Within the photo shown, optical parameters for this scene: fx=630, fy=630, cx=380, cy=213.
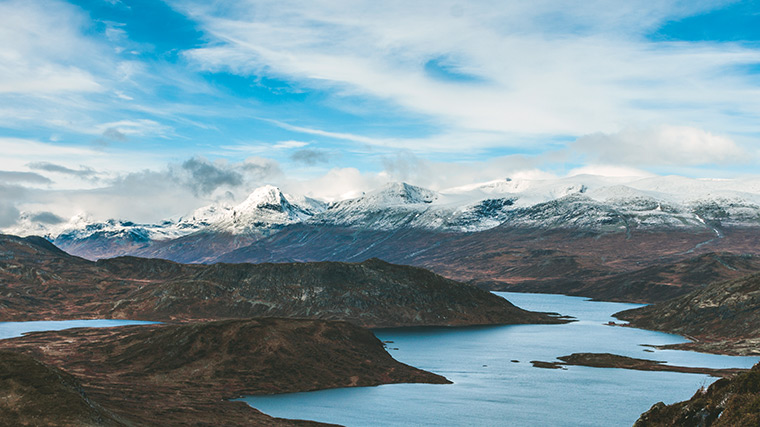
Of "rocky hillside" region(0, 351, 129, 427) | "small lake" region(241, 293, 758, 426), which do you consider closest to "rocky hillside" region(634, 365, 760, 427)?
"small lake" region(241, 293, 758, 426)

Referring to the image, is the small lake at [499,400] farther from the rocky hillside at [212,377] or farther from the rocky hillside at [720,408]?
the rocky hillside at [720,408]

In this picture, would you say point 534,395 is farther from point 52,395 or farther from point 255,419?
point 52,395

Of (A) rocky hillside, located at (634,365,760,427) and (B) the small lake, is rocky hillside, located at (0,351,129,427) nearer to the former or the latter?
(B) the small lake

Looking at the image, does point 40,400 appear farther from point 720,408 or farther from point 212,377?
point 720,408

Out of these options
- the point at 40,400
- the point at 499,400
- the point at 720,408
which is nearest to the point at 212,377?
the point at 499,400

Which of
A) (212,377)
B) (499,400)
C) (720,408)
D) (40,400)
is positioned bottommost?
(499,400)

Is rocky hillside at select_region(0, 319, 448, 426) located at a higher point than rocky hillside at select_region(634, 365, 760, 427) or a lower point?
lower
